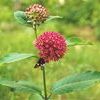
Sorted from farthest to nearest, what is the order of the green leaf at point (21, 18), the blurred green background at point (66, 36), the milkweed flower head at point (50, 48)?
Result: the blurred green background at point (66, 36) → the green leaf at point (21, 18) → the milkweed flower head at point (50, 48)

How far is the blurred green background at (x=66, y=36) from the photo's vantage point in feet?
14.8

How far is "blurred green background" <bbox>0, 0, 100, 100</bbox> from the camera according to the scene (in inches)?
177

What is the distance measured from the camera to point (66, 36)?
6.02 metres

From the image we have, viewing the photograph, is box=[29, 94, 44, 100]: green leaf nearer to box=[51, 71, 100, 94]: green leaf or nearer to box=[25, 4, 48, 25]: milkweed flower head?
box=[51, 71, 100, 94]: green leaf

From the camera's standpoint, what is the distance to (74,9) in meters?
9.27

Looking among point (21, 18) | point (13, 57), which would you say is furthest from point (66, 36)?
point (13, 57)

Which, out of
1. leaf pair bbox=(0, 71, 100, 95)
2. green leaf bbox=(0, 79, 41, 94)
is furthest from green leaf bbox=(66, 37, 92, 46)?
green leaf bbox=(0, 79, 41, 94)

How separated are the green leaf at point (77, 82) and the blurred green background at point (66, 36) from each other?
147mm

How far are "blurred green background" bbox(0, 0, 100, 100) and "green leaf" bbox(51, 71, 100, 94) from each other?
0.15m

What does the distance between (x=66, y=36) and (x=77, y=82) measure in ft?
11.3

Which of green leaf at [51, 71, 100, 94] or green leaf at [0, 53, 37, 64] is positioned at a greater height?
green leaf at [0, 53, 37, 64]

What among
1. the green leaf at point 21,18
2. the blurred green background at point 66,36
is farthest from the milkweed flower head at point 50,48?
the green leaf at point 21,18

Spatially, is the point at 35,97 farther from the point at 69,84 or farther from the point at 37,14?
the point at 37,14

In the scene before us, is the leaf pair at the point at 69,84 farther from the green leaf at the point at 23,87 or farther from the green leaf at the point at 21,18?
the green leaf at the point at 21,18
